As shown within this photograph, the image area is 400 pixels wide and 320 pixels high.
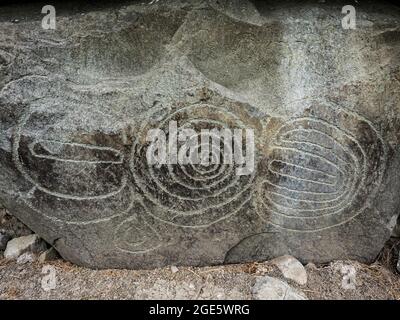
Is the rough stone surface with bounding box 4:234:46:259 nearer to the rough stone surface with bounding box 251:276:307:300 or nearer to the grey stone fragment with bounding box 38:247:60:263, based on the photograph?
the grey stone fragment with bounding box 38:247:60:263

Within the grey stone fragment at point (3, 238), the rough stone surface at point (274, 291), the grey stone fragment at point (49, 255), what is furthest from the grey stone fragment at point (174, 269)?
the grey stone fragment at point (3, 238)

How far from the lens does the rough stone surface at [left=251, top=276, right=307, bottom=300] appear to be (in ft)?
5.96

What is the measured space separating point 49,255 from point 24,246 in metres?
0.13

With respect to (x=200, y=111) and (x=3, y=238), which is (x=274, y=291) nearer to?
(x=200, y=111)

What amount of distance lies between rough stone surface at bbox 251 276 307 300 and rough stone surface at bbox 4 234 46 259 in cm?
94

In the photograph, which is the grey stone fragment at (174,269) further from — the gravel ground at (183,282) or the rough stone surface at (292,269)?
the rough stone surface at (292,269)

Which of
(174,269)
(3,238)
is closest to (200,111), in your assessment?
(174,269)

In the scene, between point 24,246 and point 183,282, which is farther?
point 24,246

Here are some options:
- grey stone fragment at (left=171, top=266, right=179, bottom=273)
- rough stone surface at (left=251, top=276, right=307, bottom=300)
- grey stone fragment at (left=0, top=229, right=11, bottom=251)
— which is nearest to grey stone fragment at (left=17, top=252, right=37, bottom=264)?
grey stone fragment at (left=0, top=229, right=11, bottom=251)

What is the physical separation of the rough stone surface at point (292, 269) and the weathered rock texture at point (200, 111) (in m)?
0.14

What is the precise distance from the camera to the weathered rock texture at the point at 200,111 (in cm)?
174

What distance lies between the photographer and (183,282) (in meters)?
1.94

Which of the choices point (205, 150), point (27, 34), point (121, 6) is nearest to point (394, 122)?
point (205, 150)

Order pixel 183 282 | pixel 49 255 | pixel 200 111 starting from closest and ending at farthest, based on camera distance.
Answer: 1. pixel 200 111
2. pixel 183 282
3. pixel 49 255
